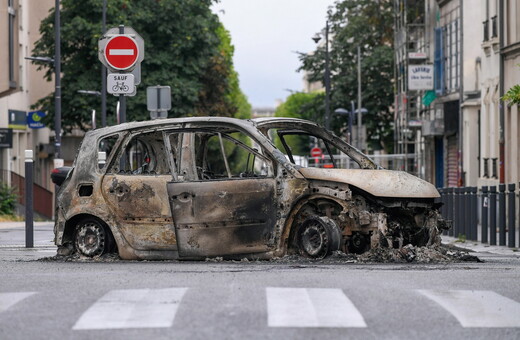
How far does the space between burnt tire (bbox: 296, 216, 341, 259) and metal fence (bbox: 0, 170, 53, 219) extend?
36.0m

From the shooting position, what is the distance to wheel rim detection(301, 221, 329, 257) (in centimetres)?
1488

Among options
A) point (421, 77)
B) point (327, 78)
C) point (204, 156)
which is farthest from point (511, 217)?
point (327, 78)

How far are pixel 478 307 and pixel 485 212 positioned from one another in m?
16.3

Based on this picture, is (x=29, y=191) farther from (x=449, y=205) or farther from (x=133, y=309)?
(x=449, y=205)

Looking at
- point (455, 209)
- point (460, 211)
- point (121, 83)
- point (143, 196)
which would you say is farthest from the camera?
point (455, 209)

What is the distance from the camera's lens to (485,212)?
25.7 m

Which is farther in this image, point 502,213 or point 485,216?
point 485,216

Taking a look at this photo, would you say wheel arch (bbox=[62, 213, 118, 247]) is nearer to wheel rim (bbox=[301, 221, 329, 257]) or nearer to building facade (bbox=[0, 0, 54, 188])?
wheel rim (bbox=[301, 221, 329, 257])

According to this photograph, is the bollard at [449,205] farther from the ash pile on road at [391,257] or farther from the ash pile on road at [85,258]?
the ash pile on road at [85,258]

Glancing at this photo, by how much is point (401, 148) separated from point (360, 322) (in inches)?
2472

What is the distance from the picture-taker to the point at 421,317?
352 inches

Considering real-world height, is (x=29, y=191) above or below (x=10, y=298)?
above

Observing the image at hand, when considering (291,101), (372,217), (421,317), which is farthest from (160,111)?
(291,101)

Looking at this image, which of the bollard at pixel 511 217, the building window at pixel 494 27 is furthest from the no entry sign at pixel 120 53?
the building window at pixel 494 27
